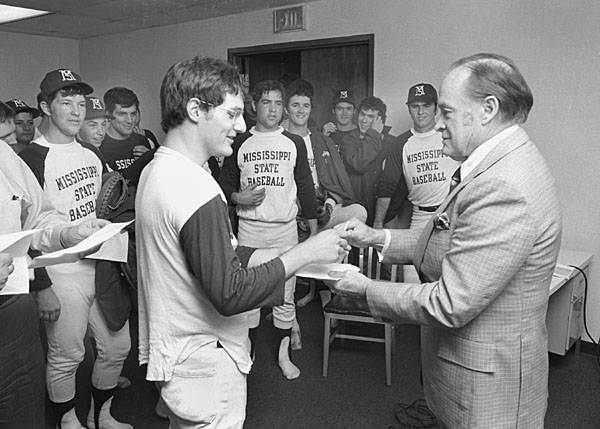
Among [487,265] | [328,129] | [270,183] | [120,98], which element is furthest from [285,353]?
[487,265]

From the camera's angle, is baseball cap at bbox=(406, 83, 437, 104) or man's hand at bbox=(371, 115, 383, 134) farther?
man's hand at bbox=(371, 115, 383, 134)

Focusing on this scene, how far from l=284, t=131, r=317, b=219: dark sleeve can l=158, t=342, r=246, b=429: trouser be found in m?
1.54

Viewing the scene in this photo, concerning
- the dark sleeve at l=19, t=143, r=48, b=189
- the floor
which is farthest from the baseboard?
the dark sleeve at l=19, t=143, r=48, b=189

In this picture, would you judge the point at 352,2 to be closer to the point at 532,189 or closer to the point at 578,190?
the point at 578,190

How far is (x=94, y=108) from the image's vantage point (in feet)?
6.22

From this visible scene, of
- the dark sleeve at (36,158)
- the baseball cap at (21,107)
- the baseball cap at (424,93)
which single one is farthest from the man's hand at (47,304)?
the baseball cap at (424,93)

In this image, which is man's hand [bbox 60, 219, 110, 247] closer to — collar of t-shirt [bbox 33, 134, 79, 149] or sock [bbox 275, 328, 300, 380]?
collar of t-shirt [bbox 33, 134, 79, 149]

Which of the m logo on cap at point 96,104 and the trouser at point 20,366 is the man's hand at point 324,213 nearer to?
the m logo on cap at point 96,104

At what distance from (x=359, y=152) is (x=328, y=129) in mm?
213

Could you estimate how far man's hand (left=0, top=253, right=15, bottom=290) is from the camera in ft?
3.34

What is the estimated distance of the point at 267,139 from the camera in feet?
8.25

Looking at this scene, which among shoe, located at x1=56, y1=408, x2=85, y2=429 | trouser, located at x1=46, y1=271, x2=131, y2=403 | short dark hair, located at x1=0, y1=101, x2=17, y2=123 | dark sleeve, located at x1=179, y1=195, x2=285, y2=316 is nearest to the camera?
dark sleeve, located at x1=179, y1=195, x2=285, y2=316

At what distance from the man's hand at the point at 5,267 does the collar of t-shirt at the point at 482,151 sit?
37.5 inches

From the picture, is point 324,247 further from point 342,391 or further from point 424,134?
point 424,134
